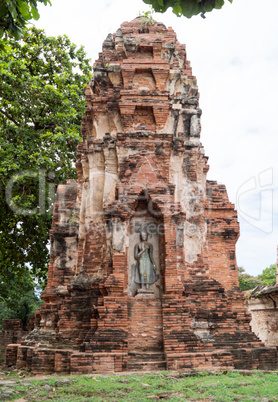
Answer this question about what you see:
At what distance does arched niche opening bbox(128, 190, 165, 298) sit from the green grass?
223 cm

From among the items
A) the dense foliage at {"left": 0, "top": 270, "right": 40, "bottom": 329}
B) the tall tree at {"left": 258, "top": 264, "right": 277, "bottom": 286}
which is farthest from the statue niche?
the tall tree at {"left": 258, "top": 264, "right": 277, "bottom": 286}

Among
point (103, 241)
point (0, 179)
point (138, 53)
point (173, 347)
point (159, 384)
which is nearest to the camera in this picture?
point (159, 384)

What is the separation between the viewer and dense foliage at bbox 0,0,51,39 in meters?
4.39

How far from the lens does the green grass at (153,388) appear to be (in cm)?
519

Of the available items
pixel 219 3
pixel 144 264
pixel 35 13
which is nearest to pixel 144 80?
pixel 144 264

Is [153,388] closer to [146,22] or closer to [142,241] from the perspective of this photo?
[142,241]

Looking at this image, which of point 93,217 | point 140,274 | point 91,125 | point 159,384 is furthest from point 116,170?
point 159,384

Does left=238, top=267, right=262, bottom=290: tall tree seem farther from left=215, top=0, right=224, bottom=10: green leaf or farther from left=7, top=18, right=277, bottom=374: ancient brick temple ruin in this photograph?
left=215, top=0, right=224, bottom=10: green leaf

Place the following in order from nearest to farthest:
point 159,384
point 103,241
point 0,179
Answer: point 159,384 → point 103,241 → point 0,179

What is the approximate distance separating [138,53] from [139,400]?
8.32m

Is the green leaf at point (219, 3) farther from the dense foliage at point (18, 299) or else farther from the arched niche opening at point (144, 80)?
the dense foliage at point (18, 299)

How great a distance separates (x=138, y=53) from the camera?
34.4ft

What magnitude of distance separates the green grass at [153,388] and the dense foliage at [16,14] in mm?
4583

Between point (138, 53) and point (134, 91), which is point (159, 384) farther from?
point (138, 53)
